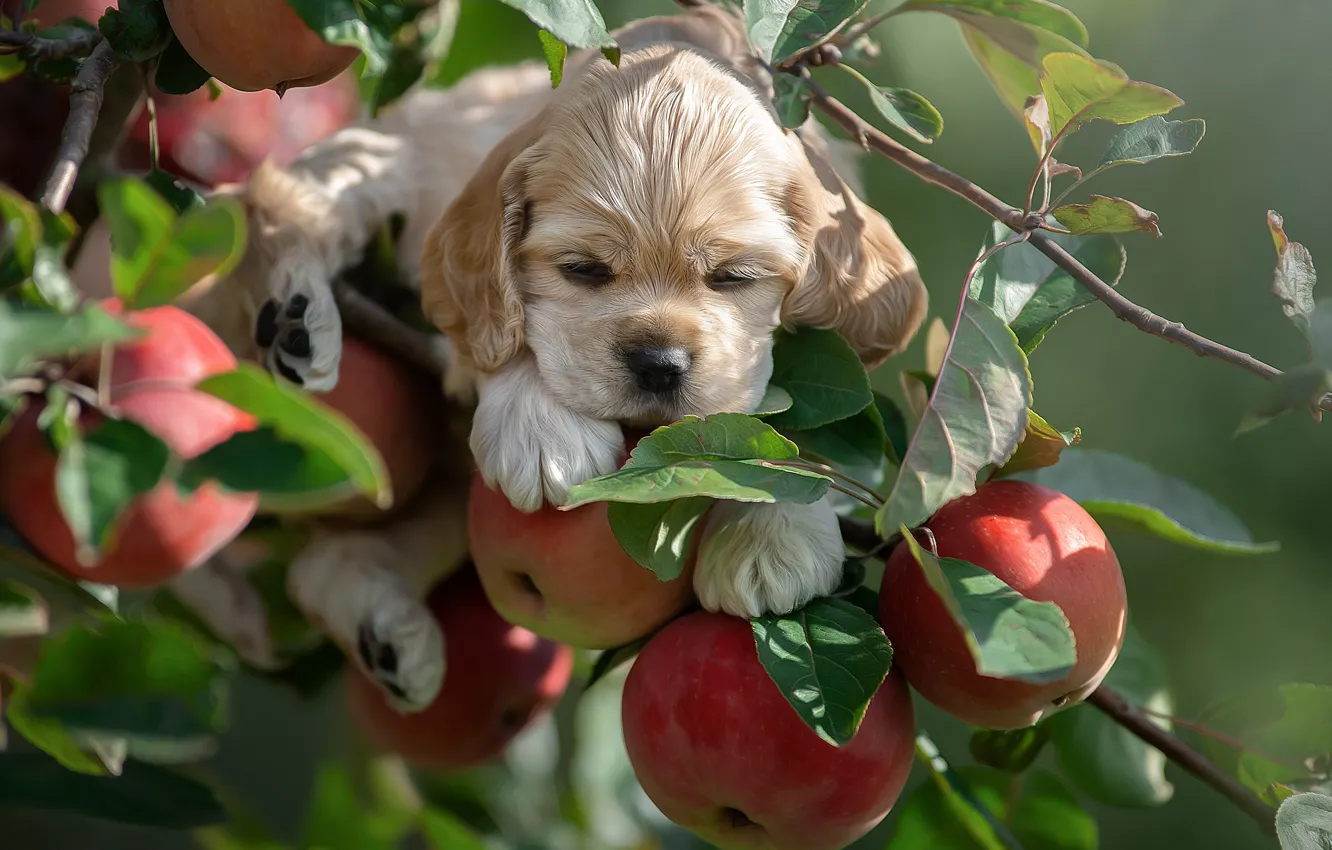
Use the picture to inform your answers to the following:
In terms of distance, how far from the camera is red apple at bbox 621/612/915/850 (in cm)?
89

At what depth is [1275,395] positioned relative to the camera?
78 centimetres

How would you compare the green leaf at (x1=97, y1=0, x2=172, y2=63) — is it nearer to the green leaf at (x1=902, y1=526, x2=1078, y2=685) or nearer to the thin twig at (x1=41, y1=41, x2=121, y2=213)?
the thin twig at (x1=41, y1=41, x2=121, y2=213)

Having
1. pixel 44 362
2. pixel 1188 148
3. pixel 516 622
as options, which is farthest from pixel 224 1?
pixel 1188 148

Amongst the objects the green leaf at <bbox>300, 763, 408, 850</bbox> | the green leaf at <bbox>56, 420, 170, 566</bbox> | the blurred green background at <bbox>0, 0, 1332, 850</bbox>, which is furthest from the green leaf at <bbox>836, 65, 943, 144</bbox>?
the blurred green background at <bbox>0, 0, 1332, 850</bbox>

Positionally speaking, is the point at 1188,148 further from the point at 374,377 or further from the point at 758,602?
the point at 374,377

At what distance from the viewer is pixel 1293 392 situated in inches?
30.3

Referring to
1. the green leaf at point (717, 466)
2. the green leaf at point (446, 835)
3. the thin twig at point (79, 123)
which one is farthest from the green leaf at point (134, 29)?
the green leaf at point (446, 835)

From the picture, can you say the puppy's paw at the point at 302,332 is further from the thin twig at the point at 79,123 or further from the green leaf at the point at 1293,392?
the green leaf at the point at 1293,392

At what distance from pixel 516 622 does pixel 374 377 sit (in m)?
0.32

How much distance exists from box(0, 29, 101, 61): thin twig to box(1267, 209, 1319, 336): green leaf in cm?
92

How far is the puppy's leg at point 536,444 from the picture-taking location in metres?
0.96

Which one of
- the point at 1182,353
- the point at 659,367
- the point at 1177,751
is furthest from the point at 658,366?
the point at 1182,353

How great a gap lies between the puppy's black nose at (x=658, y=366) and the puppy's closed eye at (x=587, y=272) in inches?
2.7

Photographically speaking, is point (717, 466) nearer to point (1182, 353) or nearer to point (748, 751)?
point (748, 751)
